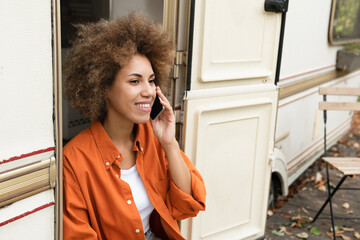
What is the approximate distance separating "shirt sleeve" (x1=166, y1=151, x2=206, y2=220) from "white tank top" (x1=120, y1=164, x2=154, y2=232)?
123mm

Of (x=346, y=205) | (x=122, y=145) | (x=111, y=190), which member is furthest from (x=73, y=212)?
(x=346, y=205)

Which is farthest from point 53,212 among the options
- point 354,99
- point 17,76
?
point 354,99

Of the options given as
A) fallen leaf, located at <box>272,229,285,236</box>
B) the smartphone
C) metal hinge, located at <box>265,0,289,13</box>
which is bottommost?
fallen leaf, located at <box>272,229,285,236</box>

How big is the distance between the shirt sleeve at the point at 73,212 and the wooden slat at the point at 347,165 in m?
2.54

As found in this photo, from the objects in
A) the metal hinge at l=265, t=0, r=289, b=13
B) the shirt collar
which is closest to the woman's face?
the shirt collar

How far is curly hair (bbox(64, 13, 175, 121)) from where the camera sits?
1936mm

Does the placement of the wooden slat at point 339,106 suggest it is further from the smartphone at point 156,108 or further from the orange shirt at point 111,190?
the smartphone at point 156,108

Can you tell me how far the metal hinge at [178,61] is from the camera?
246 centimetres

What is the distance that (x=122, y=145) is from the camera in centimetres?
213

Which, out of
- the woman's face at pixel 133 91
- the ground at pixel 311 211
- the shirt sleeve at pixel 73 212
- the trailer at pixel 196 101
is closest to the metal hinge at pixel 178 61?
the trailer at pixel 196 101

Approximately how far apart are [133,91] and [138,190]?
1.65 feet

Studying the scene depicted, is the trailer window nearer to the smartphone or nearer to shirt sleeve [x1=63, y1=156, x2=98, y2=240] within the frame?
the smartphone

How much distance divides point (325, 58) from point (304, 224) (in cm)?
224

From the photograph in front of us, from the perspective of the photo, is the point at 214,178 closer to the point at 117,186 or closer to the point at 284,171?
the point at 117,186
